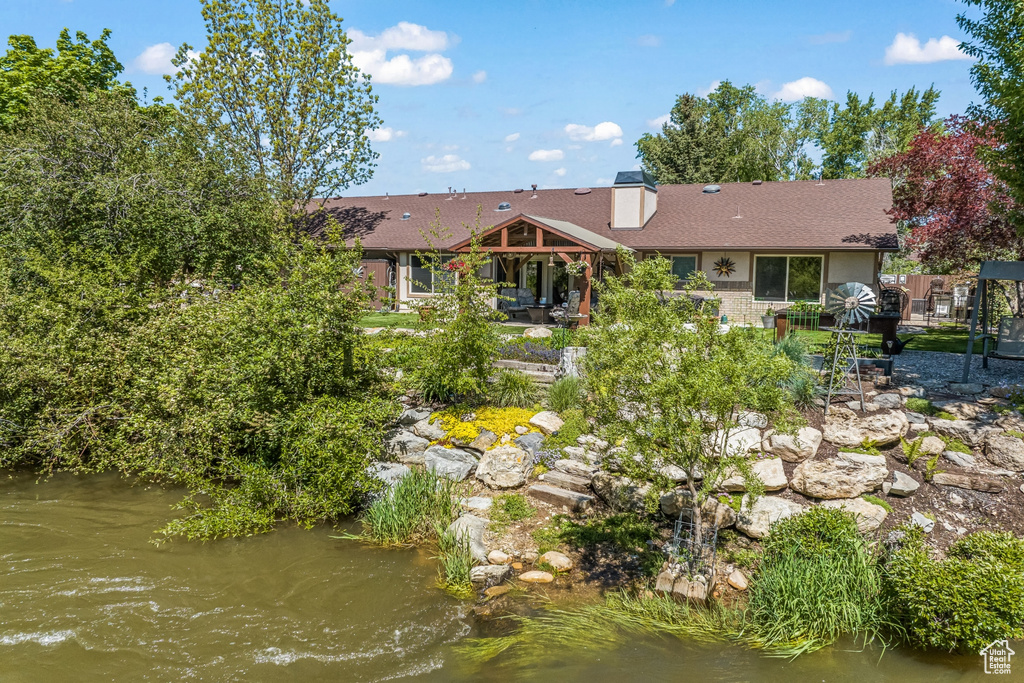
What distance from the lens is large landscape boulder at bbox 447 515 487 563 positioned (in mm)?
6869

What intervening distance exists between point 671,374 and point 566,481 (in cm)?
321

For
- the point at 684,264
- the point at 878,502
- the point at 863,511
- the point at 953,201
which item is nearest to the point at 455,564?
the point at 863,511

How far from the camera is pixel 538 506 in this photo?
7.95 metres

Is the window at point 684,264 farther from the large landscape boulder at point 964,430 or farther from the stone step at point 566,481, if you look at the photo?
the stone step at point 566,481

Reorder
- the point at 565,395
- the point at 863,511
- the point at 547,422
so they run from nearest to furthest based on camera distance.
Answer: the point at 863,511 < the point at 547,422 < the point at 565,395

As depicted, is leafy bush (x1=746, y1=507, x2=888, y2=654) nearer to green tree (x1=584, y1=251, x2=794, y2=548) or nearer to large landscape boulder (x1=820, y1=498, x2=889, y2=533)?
large landscape boulder (x1=820, y1=498, x2=889, y2=533)

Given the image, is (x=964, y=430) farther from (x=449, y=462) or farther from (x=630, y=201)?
(x=630, y=201)

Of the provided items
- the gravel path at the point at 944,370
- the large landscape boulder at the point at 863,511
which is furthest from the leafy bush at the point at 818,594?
the gravel path at the point at 944,370

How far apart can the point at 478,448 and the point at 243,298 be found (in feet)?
12.3

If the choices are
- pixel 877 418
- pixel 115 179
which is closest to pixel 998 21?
pixel 877 418

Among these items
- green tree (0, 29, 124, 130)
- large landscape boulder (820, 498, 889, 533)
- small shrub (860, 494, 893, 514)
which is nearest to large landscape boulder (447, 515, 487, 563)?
large landscape boulder (820, 498, 889, 533)

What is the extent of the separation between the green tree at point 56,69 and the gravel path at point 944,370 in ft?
75.6

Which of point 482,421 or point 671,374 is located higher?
point 671,374

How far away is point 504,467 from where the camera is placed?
8.45 m
